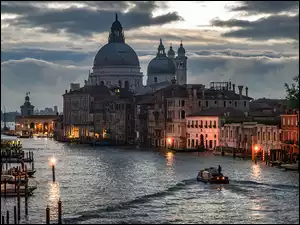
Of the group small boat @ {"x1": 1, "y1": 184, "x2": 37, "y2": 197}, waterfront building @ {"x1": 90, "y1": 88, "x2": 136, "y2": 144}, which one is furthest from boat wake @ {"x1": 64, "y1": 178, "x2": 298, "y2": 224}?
waterfront building @ {"x1": 90, "y1": 88, "x2": 136, "y2": 144}

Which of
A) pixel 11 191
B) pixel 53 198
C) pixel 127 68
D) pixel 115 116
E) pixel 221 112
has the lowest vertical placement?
pixel 53 198

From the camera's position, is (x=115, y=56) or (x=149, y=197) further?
(x=115, y=56)

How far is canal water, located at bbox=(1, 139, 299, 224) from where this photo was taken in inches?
1651

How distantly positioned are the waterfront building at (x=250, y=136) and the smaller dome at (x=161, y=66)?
311ft

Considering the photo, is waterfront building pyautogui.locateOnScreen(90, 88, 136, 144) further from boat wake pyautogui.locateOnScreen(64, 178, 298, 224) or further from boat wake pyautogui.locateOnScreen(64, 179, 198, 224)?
boat wake pyautogui.locateOnScreen(64, 179, 198, 224)

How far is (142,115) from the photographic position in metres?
124

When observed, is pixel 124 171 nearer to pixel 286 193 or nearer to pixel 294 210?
pixel 286 193

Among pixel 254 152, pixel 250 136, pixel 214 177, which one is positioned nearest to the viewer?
pixel 214 177

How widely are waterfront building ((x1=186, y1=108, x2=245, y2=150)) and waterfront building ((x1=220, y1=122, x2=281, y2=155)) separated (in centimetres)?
194

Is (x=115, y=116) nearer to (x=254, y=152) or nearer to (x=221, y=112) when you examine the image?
(x=221, y=112)

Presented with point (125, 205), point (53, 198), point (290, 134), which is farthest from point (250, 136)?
point (125, 205)

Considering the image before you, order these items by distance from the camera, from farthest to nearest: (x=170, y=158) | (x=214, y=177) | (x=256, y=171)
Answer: (x=170, y=158) → (x=256, y=171) → (x=214, y=177)

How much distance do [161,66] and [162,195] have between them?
5560 inches

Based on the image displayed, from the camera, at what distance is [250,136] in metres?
86.4
